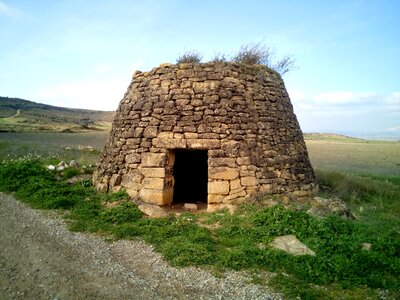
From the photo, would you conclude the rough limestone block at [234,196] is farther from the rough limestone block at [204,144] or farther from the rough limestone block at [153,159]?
the rough limestone block at [153,159]

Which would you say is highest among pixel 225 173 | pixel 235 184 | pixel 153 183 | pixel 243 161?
pixel 243 161

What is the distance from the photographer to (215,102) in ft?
23.1

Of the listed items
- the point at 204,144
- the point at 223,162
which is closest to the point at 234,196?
the point at 223,162

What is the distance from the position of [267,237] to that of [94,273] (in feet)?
8.47

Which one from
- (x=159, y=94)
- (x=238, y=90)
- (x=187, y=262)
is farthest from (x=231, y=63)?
(x=187, y=262)

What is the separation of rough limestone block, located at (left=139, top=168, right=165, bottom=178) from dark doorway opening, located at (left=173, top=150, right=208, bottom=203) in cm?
211

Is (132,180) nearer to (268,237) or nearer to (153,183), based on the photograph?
(153,183)

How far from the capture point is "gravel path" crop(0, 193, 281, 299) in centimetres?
362

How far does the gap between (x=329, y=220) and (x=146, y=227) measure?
3.09 meters

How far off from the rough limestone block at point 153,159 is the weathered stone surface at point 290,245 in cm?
299

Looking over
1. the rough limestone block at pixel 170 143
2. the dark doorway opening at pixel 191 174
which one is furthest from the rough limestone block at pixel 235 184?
the dark doorway opening at pixel 191 174

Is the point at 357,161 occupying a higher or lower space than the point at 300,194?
lower

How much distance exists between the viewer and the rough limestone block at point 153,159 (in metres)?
7.01

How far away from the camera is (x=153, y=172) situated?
277 inches
